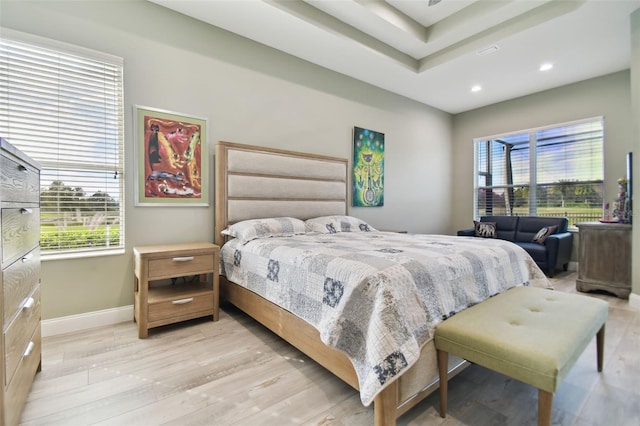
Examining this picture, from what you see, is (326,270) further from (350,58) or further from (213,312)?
(350,58)

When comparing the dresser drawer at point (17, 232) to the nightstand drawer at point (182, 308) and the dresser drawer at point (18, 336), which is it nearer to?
the dresser drawer at point (18, 336)

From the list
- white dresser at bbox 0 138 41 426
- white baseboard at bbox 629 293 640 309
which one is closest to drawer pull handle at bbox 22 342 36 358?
white dresser at bbox 0 138 41 426

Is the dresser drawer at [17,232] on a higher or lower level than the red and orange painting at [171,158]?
lower

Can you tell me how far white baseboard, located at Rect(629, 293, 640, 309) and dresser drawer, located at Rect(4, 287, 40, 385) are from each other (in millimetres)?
4634

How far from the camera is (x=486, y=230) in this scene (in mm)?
4871

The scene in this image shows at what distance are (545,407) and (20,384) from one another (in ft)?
7.15

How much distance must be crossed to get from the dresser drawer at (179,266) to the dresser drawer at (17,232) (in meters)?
0.74

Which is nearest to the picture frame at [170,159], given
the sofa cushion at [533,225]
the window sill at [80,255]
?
the window sill at [80,255]

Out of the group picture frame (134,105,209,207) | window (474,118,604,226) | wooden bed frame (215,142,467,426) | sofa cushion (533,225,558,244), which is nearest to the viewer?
wooden bed frame (215,142,467,426)

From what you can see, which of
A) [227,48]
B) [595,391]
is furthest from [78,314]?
[595,391]

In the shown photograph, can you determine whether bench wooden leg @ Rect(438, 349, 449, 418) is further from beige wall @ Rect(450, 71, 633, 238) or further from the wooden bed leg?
beige wall @ Rect(450, 71, 633, 238)

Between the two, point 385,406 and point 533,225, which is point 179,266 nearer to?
point 385,406

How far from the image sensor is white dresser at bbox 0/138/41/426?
109 centimetres

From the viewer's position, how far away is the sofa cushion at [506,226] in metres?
4.80
